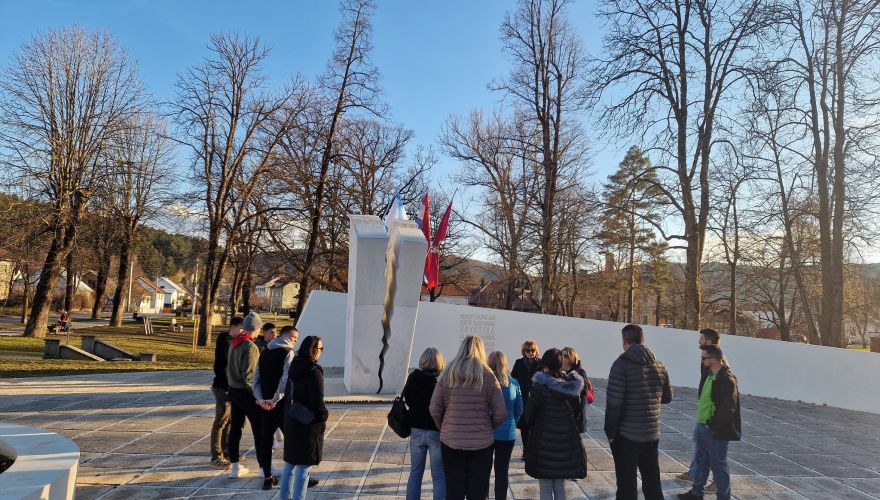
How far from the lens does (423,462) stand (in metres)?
4.46

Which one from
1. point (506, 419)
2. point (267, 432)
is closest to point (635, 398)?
point (506, 419)

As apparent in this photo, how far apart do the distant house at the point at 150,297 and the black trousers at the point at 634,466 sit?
7246cm

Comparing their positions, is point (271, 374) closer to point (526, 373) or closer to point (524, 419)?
point (524, 419)

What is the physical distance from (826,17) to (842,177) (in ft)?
15.9

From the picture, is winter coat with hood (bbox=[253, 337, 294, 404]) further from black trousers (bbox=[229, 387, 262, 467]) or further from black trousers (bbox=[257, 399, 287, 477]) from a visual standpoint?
black trousers (bbox=[229, 387, 262, 467])

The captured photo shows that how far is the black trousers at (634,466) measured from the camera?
4.47 m

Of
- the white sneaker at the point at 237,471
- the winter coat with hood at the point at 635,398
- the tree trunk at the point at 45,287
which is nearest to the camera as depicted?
the winter coat with hood at the point at 635,398

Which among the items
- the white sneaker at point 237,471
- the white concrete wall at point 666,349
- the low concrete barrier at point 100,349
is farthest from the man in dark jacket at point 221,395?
the low concrete barrier at point 100,349

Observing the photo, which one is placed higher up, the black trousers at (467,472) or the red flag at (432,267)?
the red flag at (432,267)

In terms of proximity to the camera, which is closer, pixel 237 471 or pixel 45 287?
pixel 237 471

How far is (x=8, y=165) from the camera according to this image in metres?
18.5

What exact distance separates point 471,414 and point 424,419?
575 mm

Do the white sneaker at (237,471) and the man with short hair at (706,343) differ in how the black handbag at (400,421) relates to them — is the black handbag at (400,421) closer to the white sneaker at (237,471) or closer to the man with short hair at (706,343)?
the white sneaker at (237,471)

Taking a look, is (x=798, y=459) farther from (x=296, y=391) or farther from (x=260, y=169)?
(x=260, y=169)
